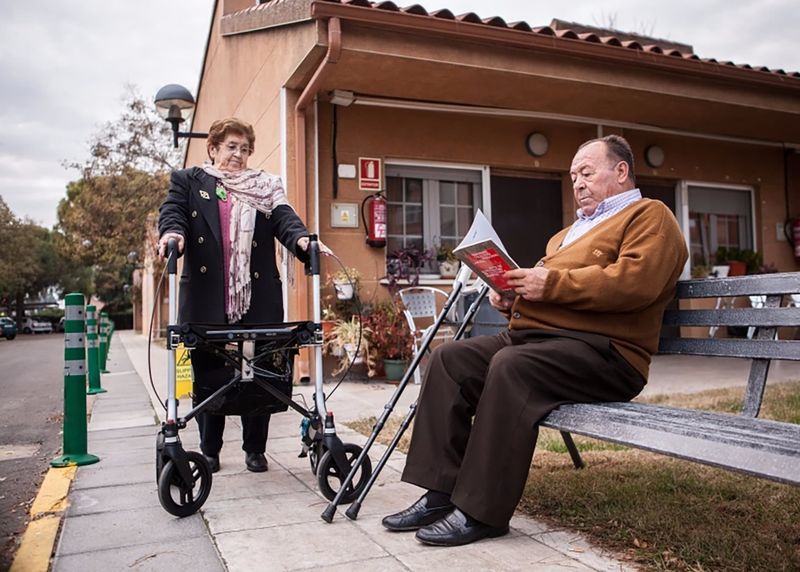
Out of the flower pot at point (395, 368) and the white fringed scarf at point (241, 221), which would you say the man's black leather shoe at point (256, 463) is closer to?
the white fringed scarf at point (241, 221)

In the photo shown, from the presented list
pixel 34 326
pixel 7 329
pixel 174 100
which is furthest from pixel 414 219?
pixel 34 326

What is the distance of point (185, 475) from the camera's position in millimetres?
2699

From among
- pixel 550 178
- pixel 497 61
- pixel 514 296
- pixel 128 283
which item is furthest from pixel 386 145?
pixel 128 283

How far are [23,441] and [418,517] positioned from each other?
11.9 feet

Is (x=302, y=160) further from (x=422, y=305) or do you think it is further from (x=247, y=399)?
(x=247, y=399)

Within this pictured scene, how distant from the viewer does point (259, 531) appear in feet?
8.39

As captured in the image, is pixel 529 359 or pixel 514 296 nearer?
pixel 529 359

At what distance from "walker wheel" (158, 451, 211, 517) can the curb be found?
1.34 ft

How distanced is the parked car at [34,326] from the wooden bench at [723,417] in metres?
46.1

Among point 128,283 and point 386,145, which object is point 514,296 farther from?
point 128,283

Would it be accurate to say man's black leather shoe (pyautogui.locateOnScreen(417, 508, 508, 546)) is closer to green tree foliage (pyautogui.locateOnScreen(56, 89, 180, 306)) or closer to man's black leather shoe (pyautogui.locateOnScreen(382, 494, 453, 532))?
man's black leather shoe (pyautogui.locateOnScreen(382, 494, 453, 532))

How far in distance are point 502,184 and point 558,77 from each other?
1.70m

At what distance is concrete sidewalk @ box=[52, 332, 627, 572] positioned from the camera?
7.29 feet

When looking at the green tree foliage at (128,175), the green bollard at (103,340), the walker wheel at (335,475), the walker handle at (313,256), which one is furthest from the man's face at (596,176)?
the green tree foliage at (128,175)
